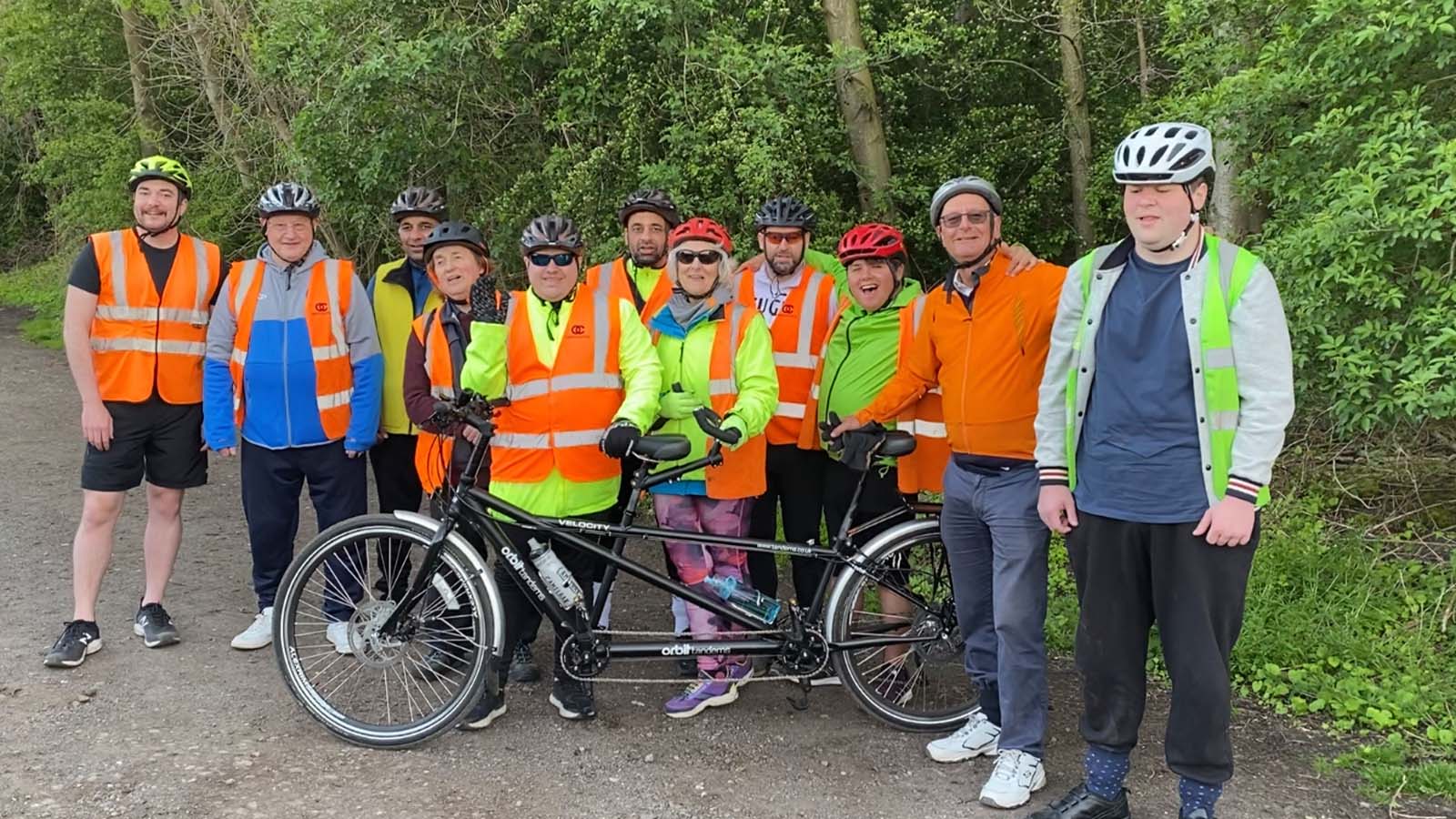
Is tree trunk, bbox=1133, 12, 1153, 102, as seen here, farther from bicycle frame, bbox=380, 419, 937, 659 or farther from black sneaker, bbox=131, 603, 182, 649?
black sneaker, bbox=131, 603, 182, 649

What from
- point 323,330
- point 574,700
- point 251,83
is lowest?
point 574,700

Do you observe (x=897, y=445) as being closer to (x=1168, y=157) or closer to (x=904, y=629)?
(x=904, y=629)

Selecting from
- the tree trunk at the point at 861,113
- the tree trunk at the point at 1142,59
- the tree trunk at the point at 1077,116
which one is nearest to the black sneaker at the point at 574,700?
the tree trunk at the point at 861,113

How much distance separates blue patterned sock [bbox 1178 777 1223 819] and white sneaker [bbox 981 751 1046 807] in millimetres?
514

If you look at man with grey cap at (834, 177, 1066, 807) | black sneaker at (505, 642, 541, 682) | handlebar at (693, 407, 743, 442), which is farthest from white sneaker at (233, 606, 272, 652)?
man with grey cap at (834, 177, 1066, 807)

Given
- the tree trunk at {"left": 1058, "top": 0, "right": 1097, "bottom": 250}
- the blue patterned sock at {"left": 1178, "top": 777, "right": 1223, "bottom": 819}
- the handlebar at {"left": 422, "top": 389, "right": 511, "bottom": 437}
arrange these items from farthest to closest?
the tree trunk at {"left": 1058, "top": 0, "right": 1097, "bottom": 250} → the handlebar at {"left": 422, "top": 389, "right": 511, "bottom": 437} → the blue patterned sock at {"left": 1178, "top": 777, "right": 1223, "bottom": 819}

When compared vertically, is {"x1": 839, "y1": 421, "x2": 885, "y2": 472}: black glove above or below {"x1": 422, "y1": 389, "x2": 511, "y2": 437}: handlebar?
below

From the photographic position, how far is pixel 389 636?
4238 millimetres

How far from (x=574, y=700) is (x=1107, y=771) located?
1983mm

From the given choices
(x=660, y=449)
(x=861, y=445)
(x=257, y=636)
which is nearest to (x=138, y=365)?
(x=257, y=636)

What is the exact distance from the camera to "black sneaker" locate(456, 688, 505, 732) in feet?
14.0

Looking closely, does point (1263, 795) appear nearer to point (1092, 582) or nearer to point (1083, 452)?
point (1092, 582)

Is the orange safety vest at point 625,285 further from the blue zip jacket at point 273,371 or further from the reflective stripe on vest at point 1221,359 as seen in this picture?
the reflective stripe on vest at point 1221,359

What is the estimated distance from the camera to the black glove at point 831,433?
14.6 feet
